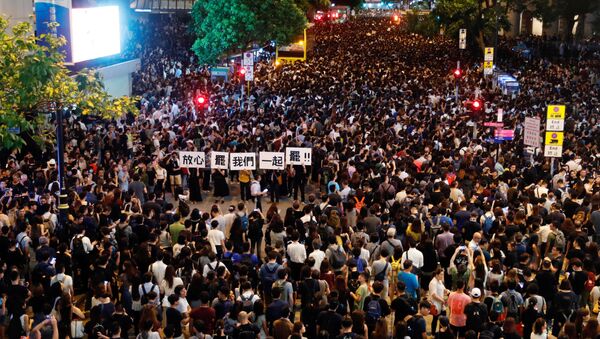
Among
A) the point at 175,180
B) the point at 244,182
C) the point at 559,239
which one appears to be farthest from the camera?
the point at 175,180

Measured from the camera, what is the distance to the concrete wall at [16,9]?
94.0ft

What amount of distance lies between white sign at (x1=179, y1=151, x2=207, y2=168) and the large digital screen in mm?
9436

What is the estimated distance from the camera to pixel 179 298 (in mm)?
11469

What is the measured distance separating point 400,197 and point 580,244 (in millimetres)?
4509

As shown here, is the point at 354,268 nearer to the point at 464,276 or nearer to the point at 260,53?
the point at 464,276

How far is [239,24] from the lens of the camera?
44094mm

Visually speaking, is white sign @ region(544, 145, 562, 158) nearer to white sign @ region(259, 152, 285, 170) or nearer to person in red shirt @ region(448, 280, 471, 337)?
white sign @ region(259, 152, 285, 170)

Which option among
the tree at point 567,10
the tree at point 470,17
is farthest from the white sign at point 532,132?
the tree at point 567,10

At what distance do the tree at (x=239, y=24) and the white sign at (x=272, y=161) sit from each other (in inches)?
944

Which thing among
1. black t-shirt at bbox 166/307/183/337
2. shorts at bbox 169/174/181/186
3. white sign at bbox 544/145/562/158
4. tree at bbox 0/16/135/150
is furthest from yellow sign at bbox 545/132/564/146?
black t-shirt at bbox 166/307/183/337

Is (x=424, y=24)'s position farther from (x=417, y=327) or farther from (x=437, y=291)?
(x=417, y=327)

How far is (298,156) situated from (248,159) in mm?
1324

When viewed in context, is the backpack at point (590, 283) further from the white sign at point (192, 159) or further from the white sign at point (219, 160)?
the white sign at point (192, 159)

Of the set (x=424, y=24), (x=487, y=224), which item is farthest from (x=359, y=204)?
(x=424, y=24)
